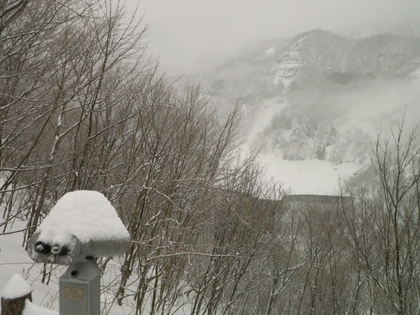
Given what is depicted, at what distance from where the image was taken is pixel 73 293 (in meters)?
1.94

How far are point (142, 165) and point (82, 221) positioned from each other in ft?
13.3

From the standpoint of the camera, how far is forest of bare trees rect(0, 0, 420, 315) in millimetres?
4953

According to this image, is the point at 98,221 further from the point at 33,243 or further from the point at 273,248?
the point at 273,248

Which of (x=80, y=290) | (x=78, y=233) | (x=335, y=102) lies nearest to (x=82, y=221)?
(x=78, y=233)

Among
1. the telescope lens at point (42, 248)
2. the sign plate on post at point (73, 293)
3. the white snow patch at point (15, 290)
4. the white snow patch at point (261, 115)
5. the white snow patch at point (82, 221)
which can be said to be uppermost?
the white snow patch at point (261, 115)

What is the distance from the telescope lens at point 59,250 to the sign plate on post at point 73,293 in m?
0.23

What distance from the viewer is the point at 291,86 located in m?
193

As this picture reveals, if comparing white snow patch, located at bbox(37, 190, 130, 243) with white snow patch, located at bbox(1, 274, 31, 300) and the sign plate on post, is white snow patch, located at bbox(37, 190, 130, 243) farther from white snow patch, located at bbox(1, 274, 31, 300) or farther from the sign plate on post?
white snow patch, located at bbox(1, 274, 31, 300)

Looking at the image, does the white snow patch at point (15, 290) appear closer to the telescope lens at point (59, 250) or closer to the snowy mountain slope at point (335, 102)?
the telescope lens at point (59, 250)

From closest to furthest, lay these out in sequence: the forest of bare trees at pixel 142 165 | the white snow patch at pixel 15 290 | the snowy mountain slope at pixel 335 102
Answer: the white snow patch at pixel 15 290, the forest of bare trees at pixel 142 165, the snowy mountain slope at pixel 335 102

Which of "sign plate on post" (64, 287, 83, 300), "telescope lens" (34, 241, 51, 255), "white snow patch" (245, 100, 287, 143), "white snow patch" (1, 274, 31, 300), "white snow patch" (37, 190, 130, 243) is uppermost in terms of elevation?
"white snow patch" (245, 100, 287, 143)

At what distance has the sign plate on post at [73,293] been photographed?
192 centimetres

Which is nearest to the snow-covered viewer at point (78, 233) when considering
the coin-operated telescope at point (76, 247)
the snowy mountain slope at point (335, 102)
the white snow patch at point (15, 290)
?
the coin-operated telescope at point (76, 247)

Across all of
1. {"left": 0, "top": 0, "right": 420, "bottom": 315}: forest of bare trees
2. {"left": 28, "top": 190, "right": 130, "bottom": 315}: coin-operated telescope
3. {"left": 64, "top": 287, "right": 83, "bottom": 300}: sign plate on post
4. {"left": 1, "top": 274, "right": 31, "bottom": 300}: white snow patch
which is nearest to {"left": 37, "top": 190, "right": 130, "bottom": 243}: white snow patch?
{"left": 28, "top": 190, "right": 130, "bottom": 315}: coin-operated telescope
